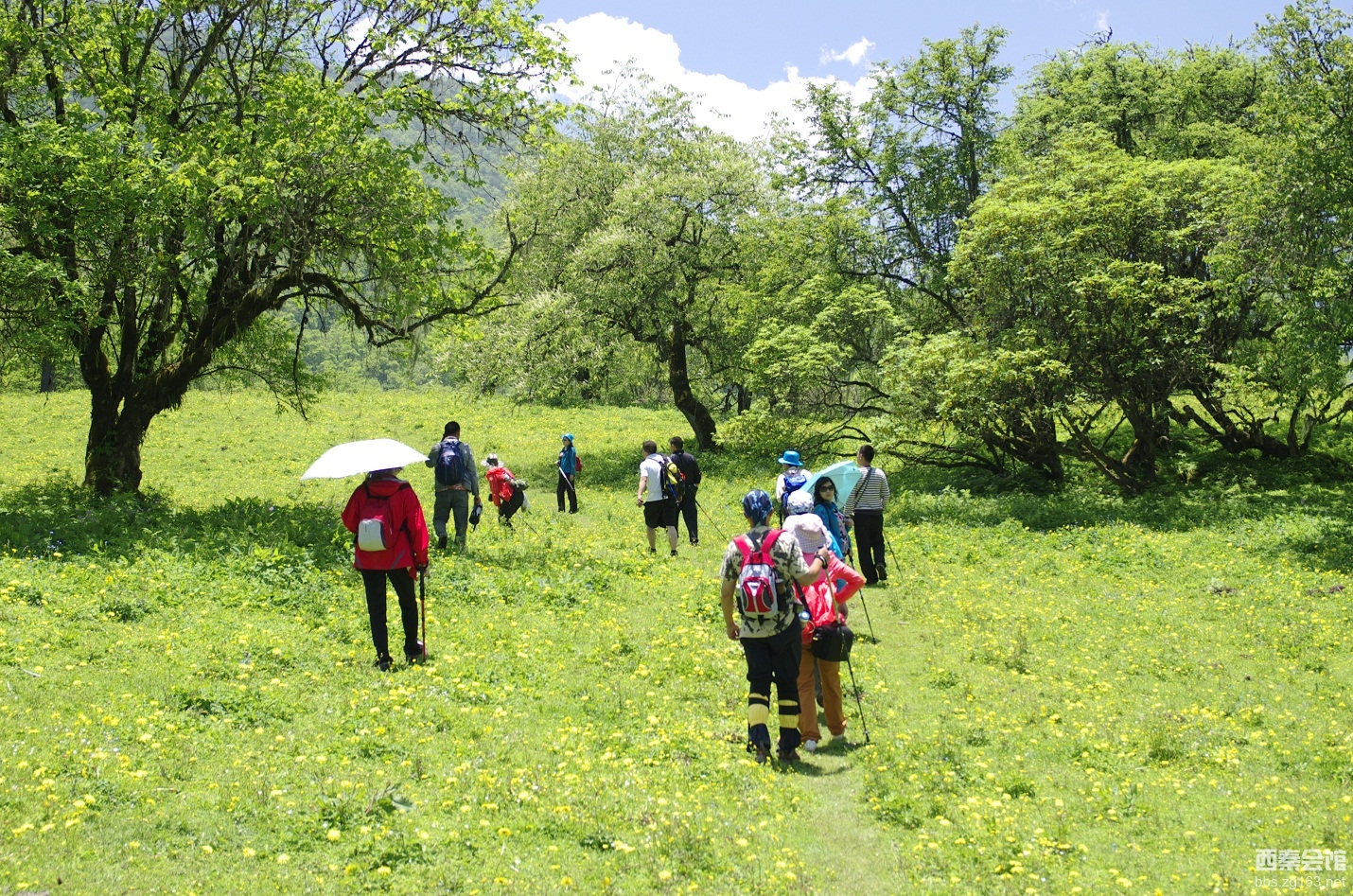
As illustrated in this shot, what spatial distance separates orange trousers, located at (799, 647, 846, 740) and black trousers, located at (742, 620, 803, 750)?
0.53 ft

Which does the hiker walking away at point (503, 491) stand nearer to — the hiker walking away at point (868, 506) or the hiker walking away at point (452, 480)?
the hiker walking away at point (452, 480)

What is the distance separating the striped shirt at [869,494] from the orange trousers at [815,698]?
5.92m

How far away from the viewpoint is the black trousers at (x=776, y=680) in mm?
7930

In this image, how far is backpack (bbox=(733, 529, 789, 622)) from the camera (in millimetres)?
7715

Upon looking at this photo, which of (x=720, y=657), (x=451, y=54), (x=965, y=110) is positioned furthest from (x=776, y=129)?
(x=720, y=657)

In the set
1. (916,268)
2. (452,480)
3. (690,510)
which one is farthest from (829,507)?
(916,268)

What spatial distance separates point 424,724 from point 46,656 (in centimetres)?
384

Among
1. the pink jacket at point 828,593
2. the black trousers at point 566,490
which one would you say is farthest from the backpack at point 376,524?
the black trousers at point 566,490

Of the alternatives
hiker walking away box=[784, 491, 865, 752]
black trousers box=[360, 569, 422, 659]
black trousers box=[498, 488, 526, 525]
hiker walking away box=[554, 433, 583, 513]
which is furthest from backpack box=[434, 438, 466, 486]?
hiker walking away box=[784, 491, 865, 752]

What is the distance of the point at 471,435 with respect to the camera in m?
37.4

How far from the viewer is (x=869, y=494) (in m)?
14.5

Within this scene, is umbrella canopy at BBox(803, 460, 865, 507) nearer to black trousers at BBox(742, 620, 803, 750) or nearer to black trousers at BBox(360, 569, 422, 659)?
black trousers at BBox(742, 620, 803, 750)

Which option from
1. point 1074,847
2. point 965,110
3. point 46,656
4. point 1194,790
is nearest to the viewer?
point 1074,847

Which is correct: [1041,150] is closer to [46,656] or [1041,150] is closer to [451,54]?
[451,54]
